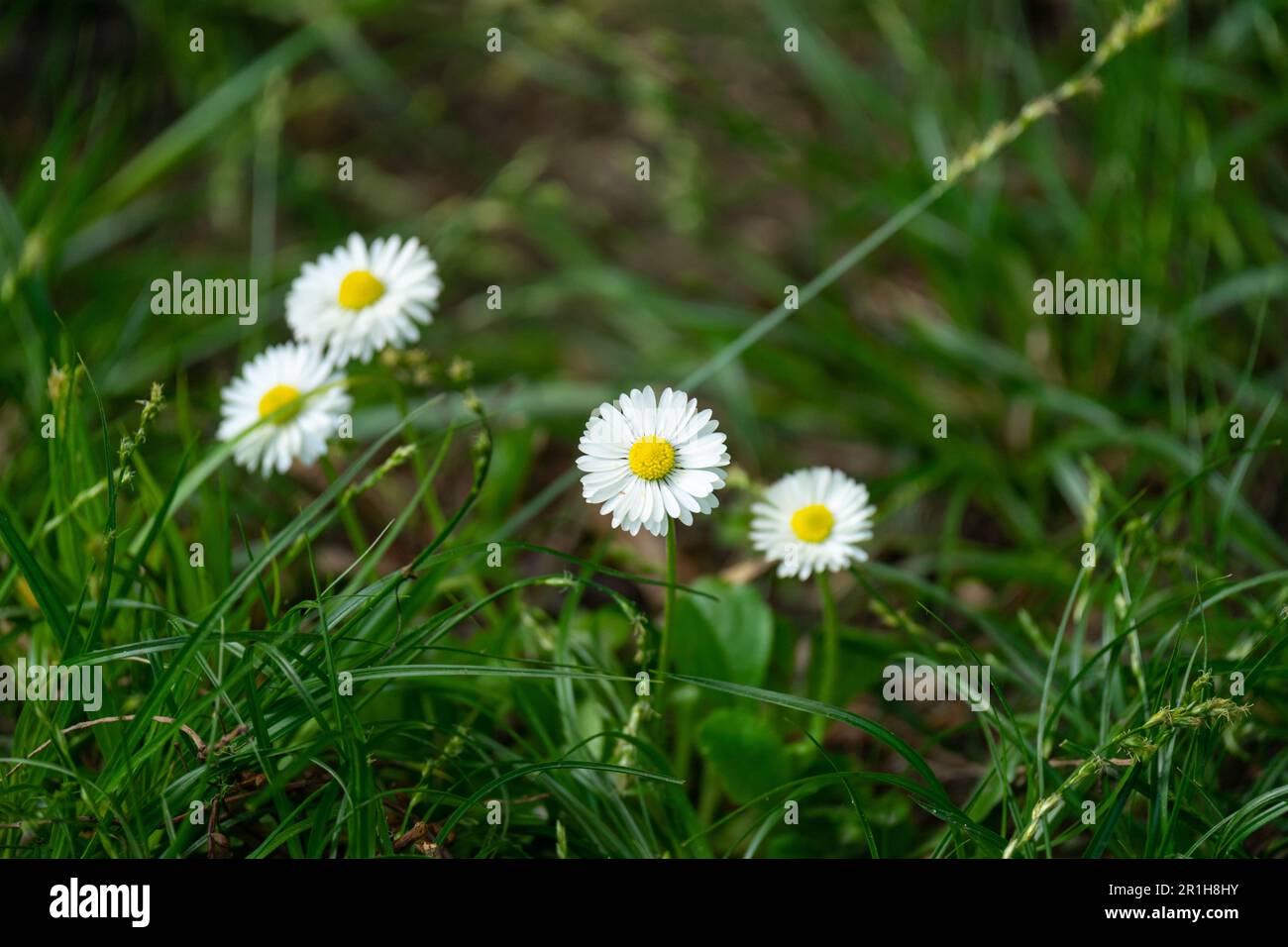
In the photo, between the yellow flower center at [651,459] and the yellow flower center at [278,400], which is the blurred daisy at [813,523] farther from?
the yellow flower center at [278,400]

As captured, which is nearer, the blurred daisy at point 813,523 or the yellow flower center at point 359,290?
the blurred daisy at point 813,523

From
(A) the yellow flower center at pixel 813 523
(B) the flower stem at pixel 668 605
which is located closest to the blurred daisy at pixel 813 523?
(A) the yellow flower center at pixel 813 523

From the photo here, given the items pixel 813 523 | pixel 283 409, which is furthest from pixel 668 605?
pixel 283 409

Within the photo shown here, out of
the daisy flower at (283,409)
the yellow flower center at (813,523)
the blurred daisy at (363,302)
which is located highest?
the blurred daisy at (363,302)

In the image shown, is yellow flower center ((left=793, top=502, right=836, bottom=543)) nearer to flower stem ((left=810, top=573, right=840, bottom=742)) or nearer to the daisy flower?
flower stem ((left=810, top=573, right=840, bottom=742))

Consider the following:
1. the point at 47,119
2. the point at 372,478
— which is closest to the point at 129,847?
the point at 372,478

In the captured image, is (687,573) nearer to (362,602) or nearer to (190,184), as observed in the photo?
(362,602)

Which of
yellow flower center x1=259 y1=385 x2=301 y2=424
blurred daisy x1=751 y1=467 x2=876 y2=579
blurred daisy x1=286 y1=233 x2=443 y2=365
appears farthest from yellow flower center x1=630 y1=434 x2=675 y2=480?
Answer: yellow flower center x1=259 y1=385 x2=301 y2=424
